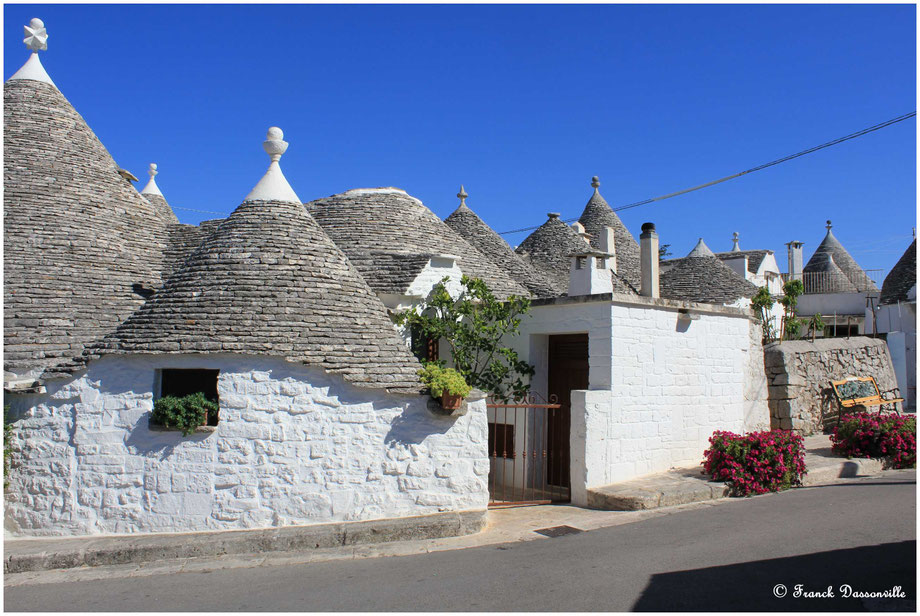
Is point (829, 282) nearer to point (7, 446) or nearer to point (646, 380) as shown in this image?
point (646, 380)

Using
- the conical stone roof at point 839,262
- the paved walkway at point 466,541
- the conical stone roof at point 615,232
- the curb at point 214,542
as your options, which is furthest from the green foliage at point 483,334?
the conical stone roof at point 839,262

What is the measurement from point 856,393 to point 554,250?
7.80m

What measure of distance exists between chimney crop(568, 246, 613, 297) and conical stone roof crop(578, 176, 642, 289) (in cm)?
791

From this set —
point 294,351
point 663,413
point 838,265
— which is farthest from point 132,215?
point 838,265

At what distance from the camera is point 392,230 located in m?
13.3

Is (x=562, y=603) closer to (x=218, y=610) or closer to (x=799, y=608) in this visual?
(x=799, y=608)

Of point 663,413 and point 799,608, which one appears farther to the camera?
point 663,413

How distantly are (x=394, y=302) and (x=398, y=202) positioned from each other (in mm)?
3232

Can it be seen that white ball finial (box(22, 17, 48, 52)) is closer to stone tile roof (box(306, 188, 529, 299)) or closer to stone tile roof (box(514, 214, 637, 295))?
stone tile roof (box(306, 188, 529, 299))

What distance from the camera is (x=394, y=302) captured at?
38.0ft

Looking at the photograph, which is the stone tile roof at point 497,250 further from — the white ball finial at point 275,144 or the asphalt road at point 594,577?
the asphalt road at point 594,577

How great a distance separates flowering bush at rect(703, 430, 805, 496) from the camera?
31.1 feet

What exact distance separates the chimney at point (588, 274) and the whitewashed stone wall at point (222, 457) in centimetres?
461

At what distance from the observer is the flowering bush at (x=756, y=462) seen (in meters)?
9.47
